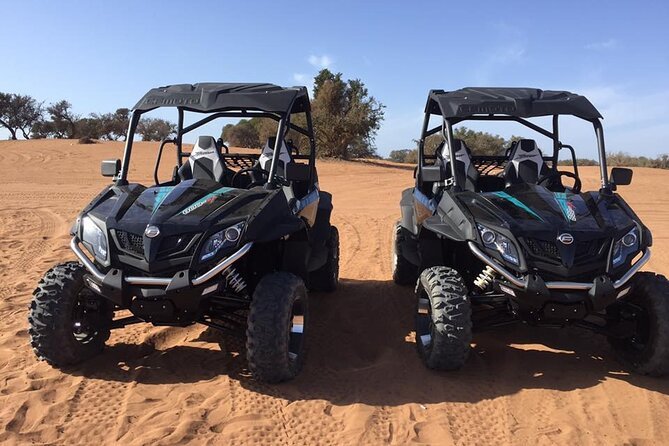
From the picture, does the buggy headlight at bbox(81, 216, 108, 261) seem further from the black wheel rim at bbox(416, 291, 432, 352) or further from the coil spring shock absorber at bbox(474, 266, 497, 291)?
the coil spring shock absorber at bbox(474, 266, 497, 291)

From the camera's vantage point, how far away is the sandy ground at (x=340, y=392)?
315 centimetres

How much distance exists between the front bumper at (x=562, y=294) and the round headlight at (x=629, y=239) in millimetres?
237

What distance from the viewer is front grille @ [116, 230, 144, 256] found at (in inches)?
140

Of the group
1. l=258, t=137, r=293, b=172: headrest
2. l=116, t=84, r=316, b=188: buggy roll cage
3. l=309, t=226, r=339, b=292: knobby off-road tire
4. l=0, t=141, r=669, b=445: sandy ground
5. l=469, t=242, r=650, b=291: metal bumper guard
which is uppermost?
l=116, t=84, r=316, b=188: buggy roll cage

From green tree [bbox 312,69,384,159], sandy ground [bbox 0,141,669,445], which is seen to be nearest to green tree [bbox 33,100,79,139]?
green tree [bbox 312,69,384,159]

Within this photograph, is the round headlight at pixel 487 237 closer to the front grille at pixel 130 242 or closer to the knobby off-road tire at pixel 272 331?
the knobby off-road tire at pixel 272 331

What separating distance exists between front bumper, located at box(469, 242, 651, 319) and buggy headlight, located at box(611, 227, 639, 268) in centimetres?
11

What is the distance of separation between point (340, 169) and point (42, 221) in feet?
47.0

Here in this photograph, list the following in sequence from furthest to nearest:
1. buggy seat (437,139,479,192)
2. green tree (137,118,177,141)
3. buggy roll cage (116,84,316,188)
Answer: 1. green tree (137,118,177,141)
2. buggy seat (437,139,479,192)
3. buggy roll cage (116,84,316,188)

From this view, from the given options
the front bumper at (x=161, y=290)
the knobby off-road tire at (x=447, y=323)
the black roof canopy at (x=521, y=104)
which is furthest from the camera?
the black roof canopy at (x=521, y=104)

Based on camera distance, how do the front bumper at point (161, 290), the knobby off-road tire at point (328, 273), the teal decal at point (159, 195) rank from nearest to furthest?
the front bumper at point (161, 290) → the teal decal at point (159, 195) → the knobby off-road tire at point (328, 273)

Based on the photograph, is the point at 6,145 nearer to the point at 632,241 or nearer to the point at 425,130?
the point at 425,130

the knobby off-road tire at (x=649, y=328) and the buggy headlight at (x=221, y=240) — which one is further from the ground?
the buggy headlight at (x=221, y=240)

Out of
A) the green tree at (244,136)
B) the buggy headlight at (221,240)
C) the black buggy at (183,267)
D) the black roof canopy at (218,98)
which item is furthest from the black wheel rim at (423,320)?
the green tree at (244,136)
